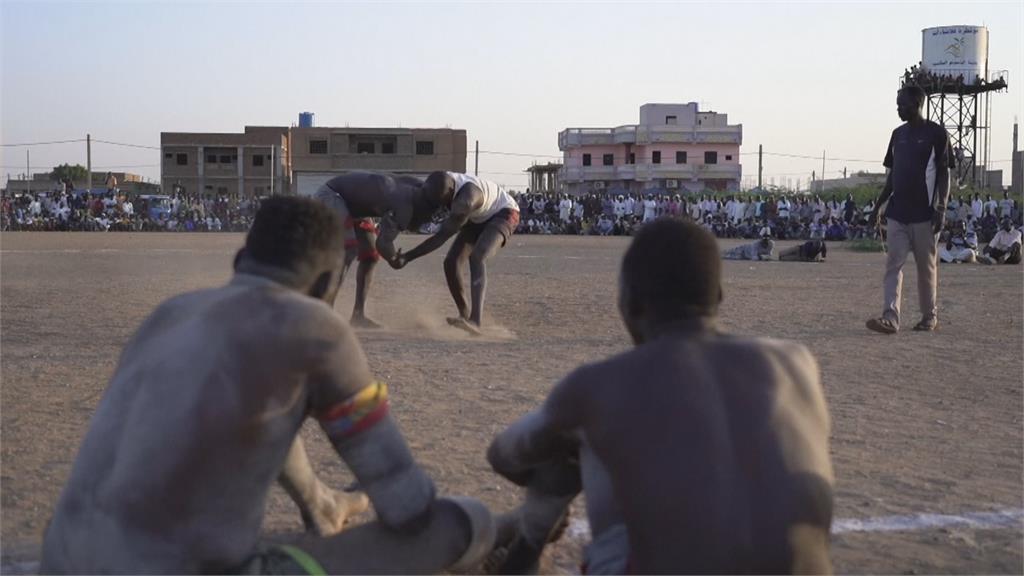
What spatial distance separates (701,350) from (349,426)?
910mm

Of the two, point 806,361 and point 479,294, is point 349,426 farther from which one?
point 479,294

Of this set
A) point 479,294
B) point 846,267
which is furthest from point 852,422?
point 846,267

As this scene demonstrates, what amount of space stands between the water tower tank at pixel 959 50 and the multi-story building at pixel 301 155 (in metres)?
30.3

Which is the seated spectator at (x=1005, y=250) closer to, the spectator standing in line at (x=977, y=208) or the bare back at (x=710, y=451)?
the spectator standing in line at (x=977, y=208)

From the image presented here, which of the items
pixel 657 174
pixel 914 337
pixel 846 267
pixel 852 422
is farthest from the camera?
pixel 657 174

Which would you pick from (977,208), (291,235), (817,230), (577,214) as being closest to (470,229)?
(291,235)

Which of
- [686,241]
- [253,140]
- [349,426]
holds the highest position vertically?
[253,140]

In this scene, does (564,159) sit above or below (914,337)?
above

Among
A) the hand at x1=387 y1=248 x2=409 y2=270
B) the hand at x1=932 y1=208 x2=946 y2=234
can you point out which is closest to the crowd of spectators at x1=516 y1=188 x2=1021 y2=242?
the hand at x1=932 y1=208 x2=946 y2=234

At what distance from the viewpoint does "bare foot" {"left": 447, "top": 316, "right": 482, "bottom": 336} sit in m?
9.33

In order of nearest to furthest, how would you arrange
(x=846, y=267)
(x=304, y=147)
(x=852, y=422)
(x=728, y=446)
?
(x=728, y=446) → (x=852, y=422) → (x=846, y=267) → (x=304, y=147)

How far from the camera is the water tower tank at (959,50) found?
161 feet

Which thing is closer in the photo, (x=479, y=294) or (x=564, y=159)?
(x=479, y=294)

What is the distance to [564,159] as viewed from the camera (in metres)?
Answer: 82.4
